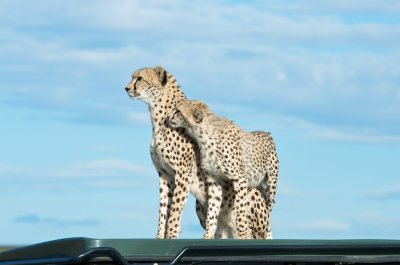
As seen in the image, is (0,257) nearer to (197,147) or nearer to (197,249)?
(197,249)

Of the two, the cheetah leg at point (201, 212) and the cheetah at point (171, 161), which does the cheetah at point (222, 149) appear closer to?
the cheetah at point (171, 161)

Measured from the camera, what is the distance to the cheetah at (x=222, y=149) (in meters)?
14.5

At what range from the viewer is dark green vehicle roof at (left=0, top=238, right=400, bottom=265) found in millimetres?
4742

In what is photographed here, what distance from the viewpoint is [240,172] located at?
1471 centimetres

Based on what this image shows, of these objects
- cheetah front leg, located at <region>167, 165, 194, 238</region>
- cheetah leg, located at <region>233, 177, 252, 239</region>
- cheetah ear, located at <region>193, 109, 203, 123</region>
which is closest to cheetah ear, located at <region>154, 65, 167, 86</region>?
cheetah ear, located at <region>193, 109, 203, 123</region>

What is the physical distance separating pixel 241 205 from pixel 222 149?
739 mm

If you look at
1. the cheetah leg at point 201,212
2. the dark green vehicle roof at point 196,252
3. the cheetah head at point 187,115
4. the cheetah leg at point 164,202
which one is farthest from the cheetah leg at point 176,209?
the dark green vehicle roof at point 196,252

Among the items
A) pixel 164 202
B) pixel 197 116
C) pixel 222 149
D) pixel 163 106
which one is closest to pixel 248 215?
pixel 222 149

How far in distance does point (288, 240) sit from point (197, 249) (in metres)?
0.92

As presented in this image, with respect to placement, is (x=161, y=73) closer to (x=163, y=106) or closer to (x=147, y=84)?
(x=147, y=84)

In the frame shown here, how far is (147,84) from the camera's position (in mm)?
14664

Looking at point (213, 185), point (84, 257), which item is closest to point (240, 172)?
point (213, 185)

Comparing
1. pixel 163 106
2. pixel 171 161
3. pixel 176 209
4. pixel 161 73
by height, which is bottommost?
pixel 176 209

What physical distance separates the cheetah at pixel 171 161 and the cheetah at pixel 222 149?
12 cm
